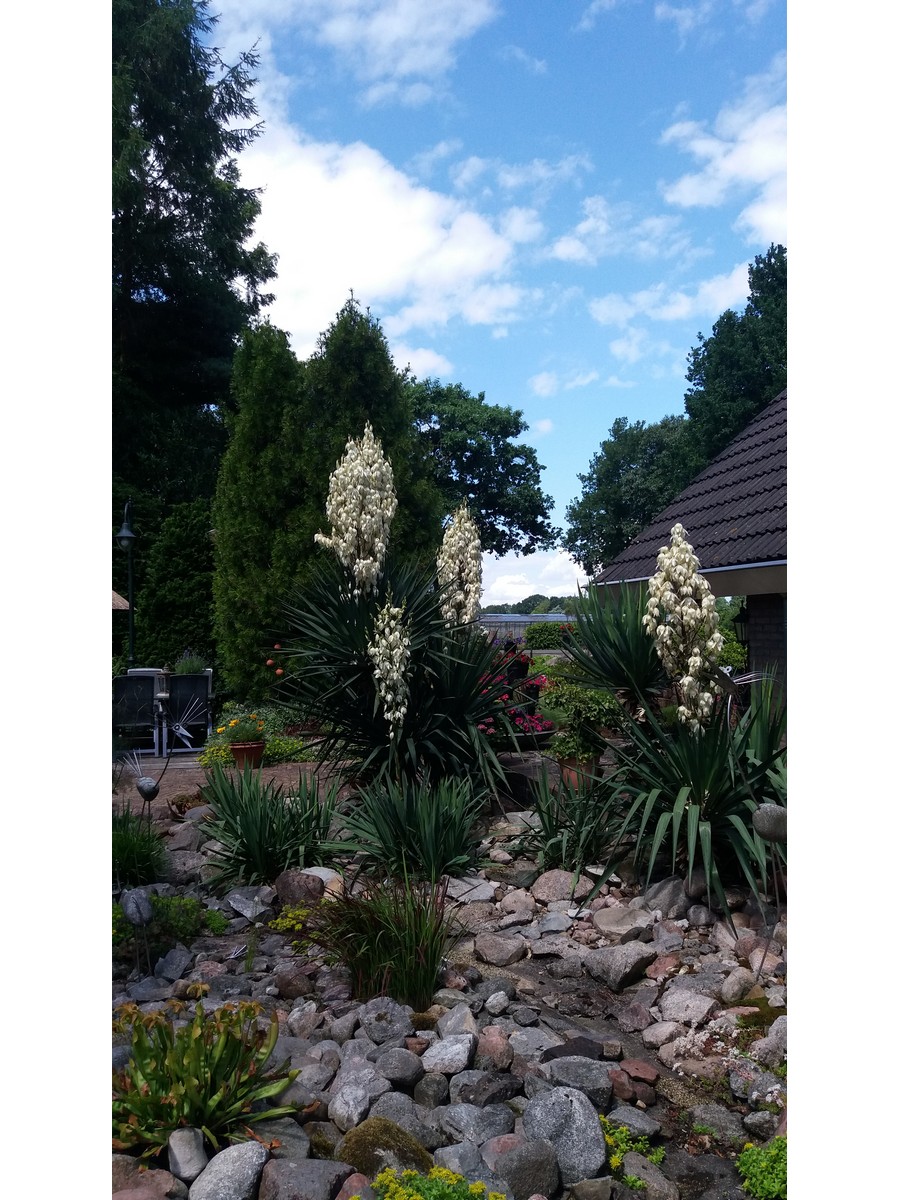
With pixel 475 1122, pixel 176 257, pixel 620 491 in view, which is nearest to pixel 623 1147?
pixel 475 1122

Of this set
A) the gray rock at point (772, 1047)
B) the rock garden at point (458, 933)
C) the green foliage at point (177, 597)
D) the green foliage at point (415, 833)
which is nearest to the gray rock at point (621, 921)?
the rock garden at point (458, 933)

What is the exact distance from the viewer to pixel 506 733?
23.9ft

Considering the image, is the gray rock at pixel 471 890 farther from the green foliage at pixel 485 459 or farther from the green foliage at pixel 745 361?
the green foliage at pixel 485 459

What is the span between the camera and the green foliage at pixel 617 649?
575 centimetres

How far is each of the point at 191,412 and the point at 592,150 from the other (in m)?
16.4

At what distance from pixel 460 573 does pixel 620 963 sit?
3911 millimetres

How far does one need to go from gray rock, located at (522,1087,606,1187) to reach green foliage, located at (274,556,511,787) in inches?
147

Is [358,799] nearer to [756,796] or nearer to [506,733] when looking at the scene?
[506,733]

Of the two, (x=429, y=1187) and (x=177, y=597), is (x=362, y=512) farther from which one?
(x=177, y=597)

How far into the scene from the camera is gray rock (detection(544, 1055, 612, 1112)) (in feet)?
9.25

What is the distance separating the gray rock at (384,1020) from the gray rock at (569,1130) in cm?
74

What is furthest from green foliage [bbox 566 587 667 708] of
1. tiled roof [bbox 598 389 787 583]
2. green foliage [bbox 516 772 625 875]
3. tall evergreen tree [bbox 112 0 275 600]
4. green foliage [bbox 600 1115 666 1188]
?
tall evergreen tree [bbox 112 0 275 600]
